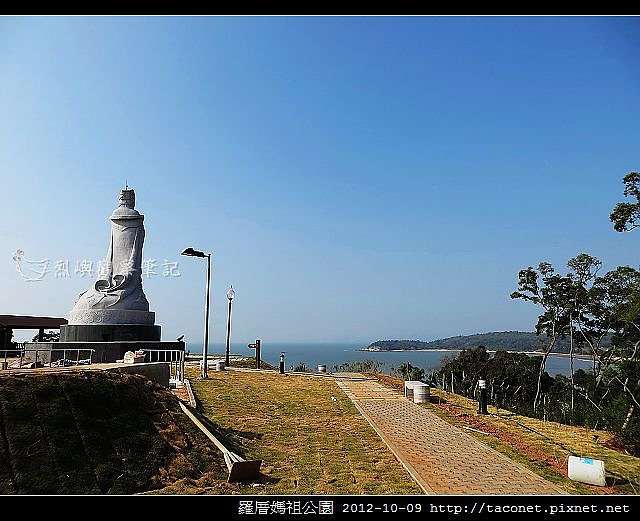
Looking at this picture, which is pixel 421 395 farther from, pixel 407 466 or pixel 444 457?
pixel 407 466

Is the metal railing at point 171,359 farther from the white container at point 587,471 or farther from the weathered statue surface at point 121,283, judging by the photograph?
the white container at point 587,471

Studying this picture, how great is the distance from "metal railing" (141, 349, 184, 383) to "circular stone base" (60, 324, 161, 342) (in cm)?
110

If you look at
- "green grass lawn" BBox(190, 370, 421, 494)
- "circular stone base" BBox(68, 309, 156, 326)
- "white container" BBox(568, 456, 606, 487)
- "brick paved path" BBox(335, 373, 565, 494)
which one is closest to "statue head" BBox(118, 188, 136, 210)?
"circular stone base" BBox(68, 309, 156, 326)

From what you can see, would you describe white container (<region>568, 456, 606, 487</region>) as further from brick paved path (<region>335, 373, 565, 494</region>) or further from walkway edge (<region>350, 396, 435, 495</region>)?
walkway edge (<region>350, 396, 435, 495</region>)

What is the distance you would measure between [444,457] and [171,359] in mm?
9170

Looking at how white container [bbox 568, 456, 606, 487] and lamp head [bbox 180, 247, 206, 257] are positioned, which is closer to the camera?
white container [bbox 568, 456, 606, 487]

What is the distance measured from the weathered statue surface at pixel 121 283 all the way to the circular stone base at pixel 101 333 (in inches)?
12.7

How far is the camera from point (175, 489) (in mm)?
4699

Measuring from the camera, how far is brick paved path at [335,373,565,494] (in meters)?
4.99

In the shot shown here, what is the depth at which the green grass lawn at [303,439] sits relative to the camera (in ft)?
16.5

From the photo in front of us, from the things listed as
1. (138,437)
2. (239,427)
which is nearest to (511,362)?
(239,427)

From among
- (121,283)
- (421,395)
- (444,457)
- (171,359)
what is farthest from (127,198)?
(444,457)

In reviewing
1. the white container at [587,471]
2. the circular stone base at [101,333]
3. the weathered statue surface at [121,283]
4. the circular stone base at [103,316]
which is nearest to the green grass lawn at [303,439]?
the white container at [587,471]
